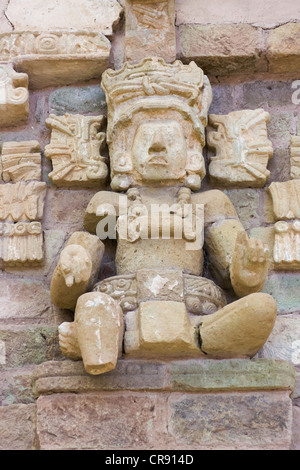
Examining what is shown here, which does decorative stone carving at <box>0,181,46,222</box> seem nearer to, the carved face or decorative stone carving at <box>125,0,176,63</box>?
the carved face

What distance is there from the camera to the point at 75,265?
3.78 m

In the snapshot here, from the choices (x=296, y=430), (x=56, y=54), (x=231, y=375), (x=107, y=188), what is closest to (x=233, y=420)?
(x=231, y=375)

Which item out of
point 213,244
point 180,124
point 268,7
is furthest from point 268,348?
point 268,7

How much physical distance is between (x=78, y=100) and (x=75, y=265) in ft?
4.17

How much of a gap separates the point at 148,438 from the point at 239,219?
127 centimetres

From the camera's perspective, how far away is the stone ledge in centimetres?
369

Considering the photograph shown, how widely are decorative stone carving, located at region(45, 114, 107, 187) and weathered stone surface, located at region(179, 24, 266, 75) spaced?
0.60 metres

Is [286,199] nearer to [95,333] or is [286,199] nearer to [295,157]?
[295,157]

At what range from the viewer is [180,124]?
14.3 ft

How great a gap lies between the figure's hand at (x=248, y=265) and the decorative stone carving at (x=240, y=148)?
70 cm

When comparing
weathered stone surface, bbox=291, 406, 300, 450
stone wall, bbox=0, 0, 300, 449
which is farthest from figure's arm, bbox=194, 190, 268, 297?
weathered stone surface, bbox=291, 406, 300, 450

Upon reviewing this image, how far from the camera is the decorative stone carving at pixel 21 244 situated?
4.29m

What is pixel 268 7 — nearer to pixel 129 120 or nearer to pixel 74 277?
pixel 129 120

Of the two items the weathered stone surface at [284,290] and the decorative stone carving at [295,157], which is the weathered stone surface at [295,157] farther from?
the weathered stone surface at [284,290]
